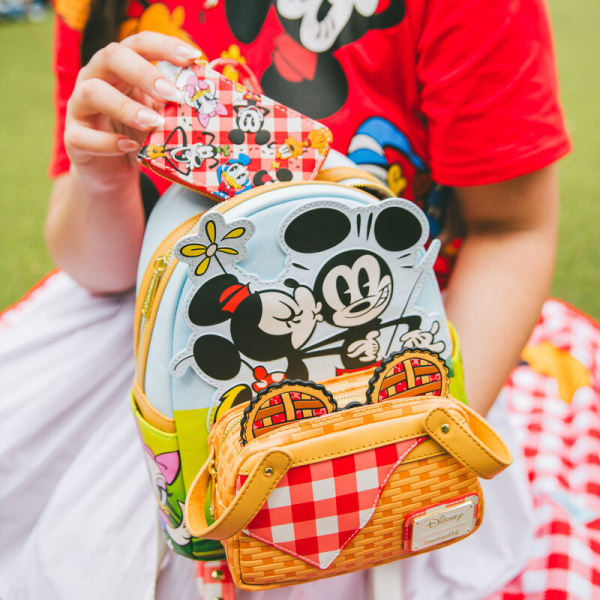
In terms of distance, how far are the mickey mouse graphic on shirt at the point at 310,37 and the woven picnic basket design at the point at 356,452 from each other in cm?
31

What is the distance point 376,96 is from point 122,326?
40 centimetres

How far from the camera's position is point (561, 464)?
30.7 inches

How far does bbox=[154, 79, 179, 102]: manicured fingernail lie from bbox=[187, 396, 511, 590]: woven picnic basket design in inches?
9.5

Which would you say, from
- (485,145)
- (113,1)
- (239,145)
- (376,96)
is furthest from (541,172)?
(113,1)

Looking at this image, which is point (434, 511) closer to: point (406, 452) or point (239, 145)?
point (406, 452)

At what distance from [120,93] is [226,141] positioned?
0.28ft

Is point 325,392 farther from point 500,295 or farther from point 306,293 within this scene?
point 500,295

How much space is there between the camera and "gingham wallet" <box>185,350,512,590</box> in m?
0.36

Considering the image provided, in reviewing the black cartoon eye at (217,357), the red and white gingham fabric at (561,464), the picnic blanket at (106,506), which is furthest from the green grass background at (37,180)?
the black cartoon eye at (217,357)

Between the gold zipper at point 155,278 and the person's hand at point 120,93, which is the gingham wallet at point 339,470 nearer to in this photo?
the gold zipper at point 155,278

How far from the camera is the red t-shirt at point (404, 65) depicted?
488 mm

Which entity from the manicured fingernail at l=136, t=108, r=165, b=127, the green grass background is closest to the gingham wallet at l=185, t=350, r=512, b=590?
the manicured fingernail at l=136, t=108, r=165, b=127

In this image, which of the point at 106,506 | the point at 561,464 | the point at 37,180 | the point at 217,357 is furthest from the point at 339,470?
the point at 37,180

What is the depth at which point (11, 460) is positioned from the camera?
60 centimetres
